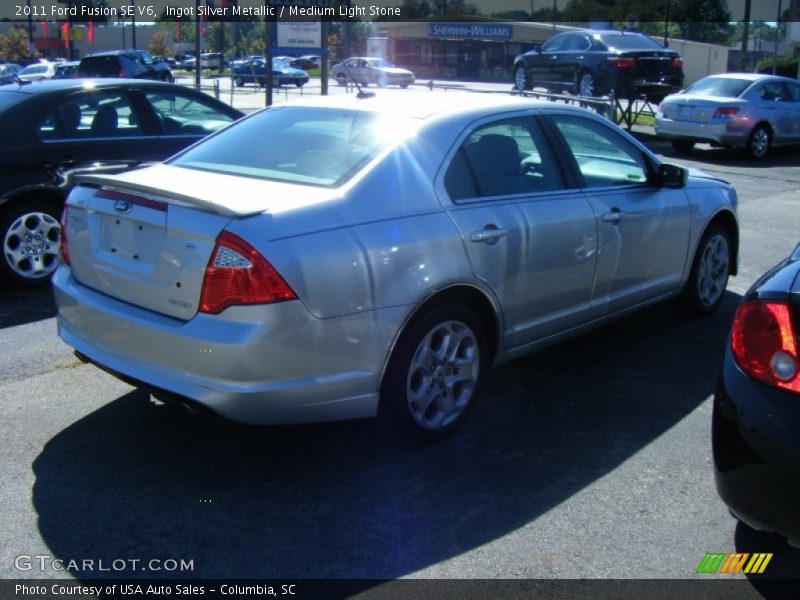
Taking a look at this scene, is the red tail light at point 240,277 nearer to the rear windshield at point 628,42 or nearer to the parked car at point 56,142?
the parked car at point 56,142

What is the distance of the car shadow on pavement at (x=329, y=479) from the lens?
336 centimetres

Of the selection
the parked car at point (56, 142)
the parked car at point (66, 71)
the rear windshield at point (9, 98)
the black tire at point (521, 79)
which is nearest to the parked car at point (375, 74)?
the parked car at point (66, 71)

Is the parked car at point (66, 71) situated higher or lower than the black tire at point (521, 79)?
higher

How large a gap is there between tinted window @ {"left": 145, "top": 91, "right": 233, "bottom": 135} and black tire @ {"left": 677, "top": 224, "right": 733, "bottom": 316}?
442 cm

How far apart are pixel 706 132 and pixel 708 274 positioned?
37.2ft

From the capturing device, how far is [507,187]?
183 inches

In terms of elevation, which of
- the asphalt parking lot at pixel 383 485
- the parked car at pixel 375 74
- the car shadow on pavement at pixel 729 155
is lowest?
the asphalt parking lot at pixel 383 485

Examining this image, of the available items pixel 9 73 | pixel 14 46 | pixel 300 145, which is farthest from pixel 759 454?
pixel 14 46

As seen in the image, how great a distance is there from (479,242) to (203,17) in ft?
83.2

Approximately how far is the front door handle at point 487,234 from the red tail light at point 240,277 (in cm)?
110

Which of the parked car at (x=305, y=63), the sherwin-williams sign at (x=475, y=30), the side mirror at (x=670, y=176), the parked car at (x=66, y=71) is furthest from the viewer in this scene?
the sherwin-williams sign at (x=475, y=30)

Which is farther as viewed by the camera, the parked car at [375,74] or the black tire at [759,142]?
the parked car at [375,74]

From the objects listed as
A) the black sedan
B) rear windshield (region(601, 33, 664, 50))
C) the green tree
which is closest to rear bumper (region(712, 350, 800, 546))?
the black sedan

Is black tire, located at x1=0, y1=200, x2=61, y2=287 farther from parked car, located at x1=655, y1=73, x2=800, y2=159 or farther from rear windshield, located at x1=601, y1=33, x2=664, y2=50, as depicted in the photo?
rear windshield, located at x1=601, y1=33, x2=664, y2=50
